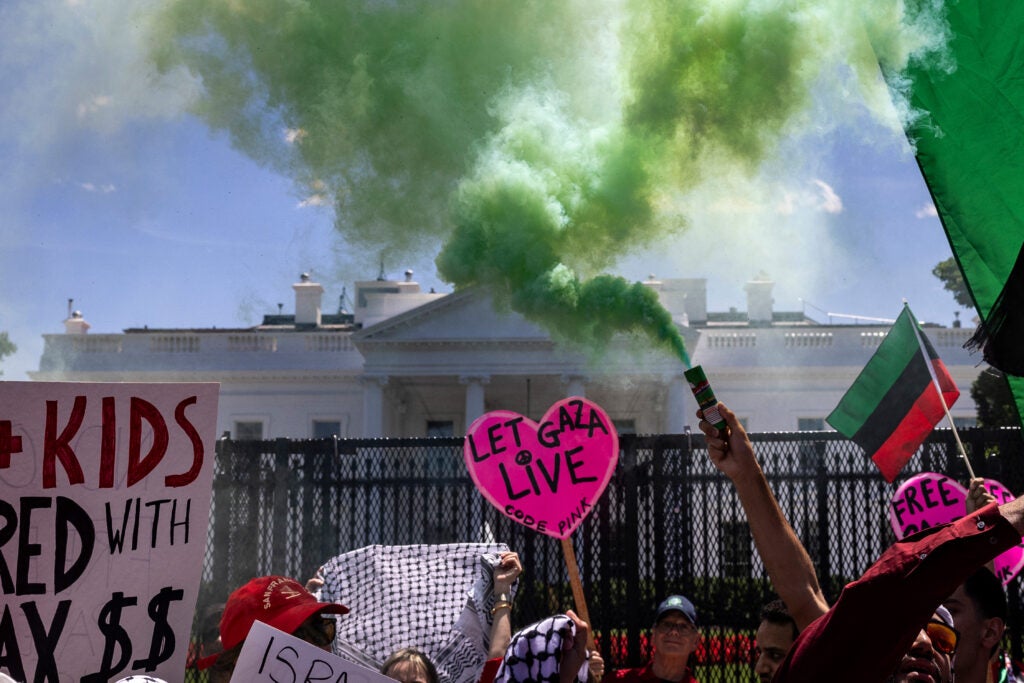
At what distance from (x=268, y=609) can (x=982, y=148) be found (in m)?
2.69

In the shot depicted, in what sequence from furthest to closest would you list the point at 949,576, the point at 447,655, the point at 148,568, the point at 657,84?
the point at 657,84, the point at 447,655, the point at 148,568, the point at 949,576

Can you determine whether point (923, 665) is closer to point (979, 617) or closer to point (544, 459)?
point (979, 617)

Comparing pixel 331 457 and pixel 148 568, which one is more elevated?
pixel 331 457

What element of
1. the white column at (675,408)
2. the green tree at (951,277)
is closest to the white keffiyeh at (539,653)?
the green tree at (951,277)

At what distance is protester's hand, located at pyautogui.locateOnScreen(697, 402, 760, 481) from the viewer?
257cm

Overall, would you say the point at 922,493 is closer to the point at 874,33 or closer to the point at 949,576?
the point at 874,33

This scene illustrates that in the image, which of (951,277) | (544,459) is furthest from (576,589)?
(951,277)

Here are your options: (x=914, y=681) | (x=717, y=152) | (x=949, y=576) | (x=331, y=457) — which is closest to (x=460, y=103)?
(x=717, y=152)

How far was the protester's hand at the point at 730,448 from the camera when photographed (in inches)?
101

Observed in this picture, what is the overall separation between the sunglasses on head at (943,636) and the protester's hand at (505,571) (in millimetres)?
1992

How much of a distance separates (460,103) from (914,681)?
24.7 feet

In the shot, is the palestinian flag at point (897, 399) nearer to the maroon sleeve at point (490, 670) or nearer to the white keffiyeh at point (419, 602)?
the white keffiyeh at point (419, 602)

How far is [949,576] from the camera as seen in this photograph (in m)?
1.67

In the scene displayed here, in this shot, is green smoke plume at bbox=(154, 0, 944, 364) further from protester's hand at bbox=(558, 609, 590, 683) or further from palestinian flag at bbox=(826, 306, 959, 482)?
protester's hand at bbox=(558, 609, 590, 683)
